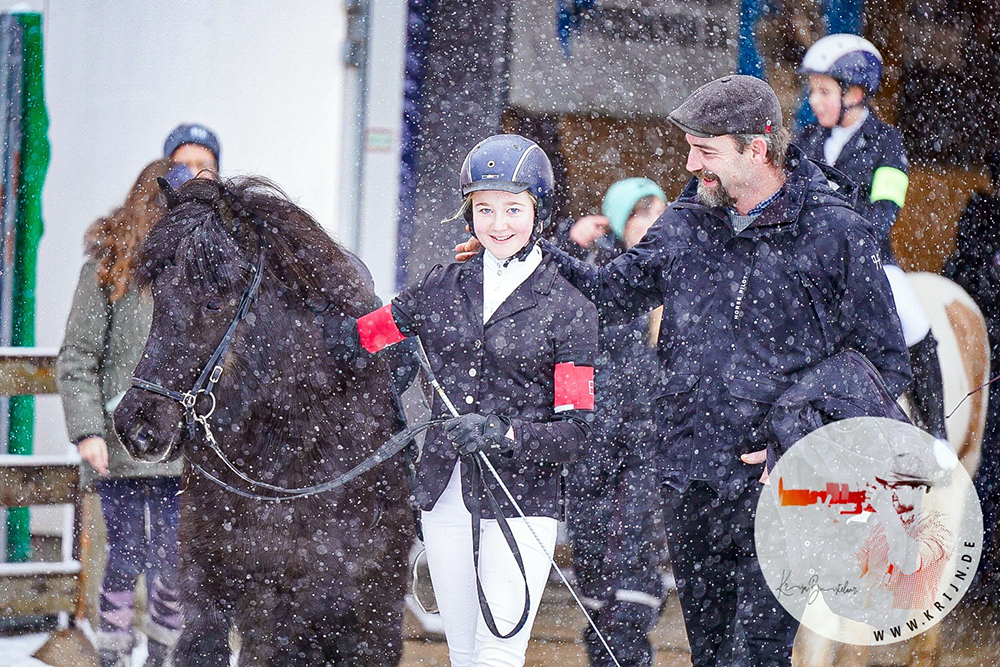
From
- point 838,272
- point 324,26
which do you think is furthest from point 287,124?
point 838,272

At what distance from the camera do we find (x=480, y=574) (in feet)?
8.66

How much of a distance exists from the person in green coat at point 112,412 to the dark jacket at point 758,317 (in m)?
1.92

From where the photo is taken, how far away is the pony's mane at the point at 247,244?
8.66 ft

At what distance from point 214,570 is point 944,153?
470 centimetres

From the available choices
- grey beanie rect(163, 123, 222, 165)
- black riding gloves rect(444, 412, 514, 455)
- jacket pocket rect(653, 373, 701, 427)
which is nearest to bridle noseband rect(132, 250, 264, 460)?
black riding gloves rect(444, 412, 514, 455)

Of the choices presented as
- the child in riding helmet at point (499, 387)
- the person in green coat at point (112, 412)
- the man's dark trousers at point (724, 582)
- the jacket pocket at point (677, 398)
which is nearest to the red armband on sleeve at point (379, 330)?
the child in riding helmet at point (499, 387)

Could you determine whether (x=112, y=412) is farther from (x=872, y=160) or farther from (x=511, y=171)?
(x=872, y=160)

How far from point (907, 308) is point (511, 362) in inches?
78.0

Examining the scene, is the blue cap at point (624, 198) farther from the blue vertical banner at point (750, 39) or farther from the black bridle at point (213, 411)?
the blue vertical banner at point (750, 39)

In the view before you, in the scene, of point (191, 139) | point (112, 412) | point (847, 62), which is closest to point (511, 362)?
point (112, 412)

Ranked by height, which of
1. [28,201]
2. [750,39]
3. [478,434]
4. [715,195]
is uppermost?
[750,39]

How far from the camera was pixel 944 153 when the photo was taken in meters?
5.87

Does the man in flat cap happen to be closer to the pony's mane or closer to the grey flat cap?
the grey flat cap

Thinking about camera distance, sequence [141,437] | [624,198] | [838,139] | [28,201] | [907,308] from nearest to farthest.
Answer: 1. [141,437]
2. [907,308]
3. [624,198]
4. [838,139]
5. [28,201]
